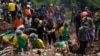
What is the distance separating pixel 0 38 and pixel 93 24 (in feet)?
15.5

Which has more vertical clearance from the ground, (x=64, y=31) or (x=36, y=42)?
(x=64, y=31)

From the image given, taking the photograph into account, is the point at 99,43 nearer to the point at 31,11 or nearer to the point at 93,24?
the point at 93,24

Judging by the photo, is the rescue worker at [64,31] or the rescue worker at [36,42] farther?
the rescue worker at [64,31]

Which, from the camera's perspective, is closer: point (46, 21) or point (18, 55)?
point (18, 55)

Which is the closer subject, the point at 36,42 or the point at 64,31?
the point at 36,42

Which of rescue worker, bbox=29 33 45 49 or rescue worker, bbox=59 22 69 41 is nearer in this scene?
rescue worker, bbox=29 33 45 49

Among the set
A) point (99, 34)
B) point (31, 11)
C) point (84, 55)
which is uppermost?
point (31, 11)

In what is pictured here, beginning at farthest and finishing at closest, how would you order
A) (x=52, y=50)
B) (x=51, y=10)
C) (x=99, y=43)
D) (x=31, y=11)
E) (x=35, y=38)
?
(x=51, y=10)
(x=31, y=11)
(x=99, y=43)
(x=52, y=50)
(x=35, y=38)

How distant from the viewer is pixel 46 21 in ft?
64.8

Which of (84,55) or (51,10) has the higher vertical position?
(51,10)

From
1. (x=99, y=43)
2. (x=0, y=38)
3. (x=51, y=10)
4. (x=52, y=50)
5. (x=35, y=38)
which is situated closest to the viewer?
(x=35, y=38)

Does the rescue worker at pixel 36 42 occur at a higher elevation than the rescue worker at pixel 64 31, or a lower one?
lower

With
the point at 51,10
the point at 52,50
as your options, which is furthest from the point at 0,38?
the point at 51,10

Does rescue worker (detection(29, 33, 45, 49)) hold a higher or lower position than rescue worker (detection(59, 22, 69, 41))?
lower
